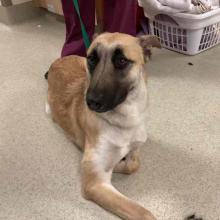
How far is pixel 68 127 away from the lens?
1690 millimetres

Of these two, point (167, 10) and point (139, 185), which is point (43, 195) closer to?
point (139, 185)

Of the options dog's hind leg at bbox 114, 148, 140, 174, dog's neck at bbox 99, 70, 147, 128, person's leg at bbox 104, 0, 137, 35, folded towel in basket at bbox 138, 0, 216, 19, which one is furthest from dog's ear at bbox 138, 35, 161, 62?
folded towel in basket at bbox 138, 0, 216, 19

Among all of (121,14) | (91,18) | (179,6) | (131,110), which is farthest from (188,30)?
(131,110)

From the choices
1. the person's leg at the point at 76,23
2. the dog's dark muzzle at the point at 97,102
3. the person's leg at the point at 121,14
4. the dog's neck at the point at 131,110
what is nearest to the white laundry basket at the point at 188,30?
the person's leg at the point at 121,14

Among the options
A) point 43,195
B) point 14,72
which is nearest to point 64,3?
point 14,72

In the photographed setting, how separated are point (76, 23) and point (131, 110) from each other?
1.15 meters

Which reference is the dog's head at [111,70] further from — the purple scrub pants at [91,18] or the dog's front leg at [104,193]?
the purple scrub pants at [91,18]

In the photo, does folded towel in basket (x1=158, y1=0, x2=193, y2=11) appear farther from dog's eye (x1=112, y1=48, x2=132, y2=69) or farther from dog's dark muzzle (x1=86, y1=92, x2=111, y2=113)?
dog's dark muzzle (x1=86, y1=92, x2=111, y2=113)

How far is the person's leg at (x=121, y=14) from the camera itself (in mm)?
2221

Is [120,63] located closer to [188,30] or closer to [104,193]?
[104,193]

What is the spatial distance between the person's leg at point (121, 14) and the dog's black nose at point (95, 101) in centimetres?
117

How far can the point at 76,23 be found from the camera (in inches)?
→ 90.7

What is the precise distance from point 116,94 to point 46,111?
34.1 inches

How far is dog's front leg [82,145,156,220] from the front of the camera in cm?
125
